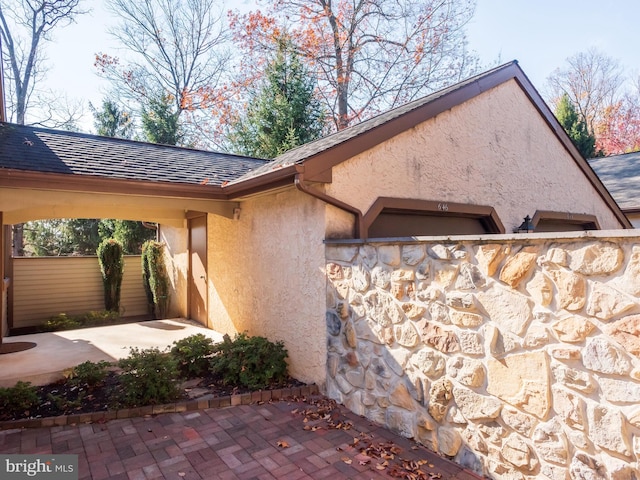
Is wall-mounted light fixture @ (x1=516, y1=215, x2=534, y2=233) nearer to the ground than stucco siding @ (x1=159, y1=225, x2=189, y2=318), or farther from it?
farther from it

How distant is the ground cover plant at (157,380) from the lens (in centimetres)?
447

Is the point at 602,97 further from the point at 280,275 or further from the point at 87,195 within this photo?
the point at 87,195

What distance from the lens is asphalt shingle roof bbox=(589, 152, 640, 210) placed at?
10.3 metres

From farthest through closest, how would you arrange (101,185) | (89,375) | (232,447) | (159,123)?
(159,123)
(101,185)
(89,375)
(232,447)

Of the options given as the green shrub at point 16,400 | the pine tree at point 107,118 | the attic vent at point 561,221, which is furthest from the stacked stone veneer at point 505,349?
the pine tree at point 107,118

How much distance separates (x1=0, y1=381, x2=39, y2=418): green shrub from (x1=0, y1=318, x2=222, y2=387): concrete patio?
0.85 meters

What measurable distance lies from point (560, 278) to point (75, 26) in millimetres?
18950

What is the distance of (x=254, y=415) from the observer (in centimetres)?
453

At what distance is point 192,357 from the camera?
18.5ft

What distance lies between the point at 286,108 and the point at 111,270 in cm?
817

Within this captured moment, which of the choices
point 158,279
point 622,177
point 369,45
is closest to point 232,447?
point 158,279

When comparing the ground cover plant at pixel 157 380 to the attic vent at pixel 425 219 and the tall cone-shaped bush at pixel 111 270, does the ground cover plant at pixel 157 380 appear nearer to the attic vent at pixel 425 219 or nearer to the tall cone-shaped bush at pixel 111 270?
the attic vent at pixel 425 219

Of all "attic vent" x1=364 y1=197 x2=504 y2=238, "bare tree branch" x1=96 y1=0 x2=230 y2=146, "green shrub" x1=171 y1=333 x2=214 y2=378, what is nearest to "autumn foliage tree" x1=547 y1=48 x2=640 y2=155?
"bare tree branch" x1=96 y1=0 x2=230 y2=146

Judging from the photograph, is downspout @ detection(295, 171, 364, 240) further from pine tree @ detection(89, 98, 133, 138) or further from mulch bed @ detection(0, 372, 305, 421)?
pine tree @ detection(89, 98, 133, 138)
